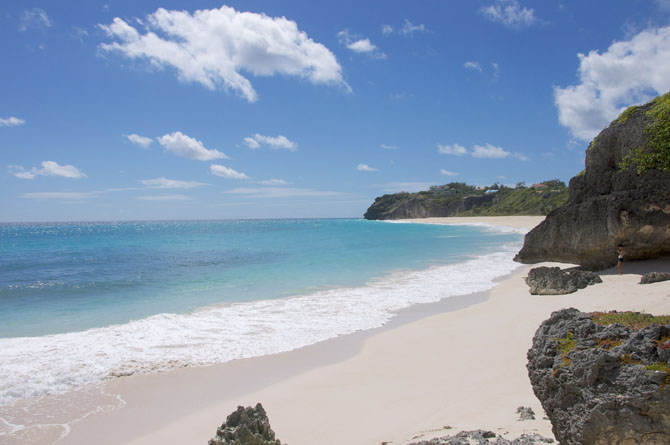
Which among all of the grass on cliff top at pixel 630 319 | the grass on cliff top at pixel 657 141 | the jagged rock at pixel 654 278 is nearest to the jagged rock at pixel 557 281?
the jagged rock at pixel 654 278

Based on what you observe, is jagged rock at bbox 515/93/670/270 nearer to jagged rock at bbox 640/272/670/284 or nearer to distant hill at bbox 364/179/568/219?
jagged rock at bbox 640/272/670/284

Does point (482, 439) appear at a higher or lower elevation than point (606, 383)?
lower

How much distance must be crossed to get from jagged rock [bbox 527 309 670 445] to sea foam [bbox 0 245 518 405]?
655 cm

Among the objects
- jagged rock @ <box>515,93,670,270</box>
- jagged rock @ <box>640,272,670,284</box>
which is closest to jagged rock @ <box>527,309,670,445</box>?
jagged rock @ <box>640,272,670,284</box>

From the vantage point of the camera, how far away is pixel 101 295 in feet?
57.0

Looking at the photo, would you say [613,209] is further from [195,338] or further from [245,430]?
[245,430]

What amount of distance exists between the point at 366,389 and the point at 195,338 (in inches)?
210

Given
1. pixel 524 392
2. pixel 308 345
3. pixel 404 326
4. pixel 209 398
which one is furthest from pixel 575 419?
pixel 404 326

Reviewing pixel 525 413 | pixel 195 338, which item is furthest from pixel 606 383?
pixel 195 338

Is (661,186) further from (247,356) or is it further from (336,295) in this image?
(247,356)

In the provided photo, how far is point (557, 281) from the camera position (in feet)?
43.8

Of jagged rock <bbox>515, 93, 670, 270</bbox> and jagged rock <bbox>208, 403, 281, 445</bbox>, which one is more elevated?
jagged rock <bbox>515, 93, 670, 270</bbox>

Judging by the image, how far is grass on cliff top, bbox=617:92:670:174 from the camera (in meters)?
13.4

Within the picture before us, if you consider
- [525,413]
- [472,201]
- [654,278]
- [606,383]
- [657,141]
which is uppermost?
[472,201]
